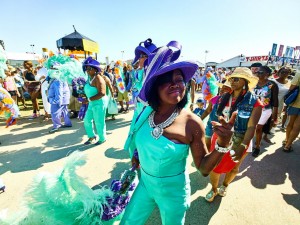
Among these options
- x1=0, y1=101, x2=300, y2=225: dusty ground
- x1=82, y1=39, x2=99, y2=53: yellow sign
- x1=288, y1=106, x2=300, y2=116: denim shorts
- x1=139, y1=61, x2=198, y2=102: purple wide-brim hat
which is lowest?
x1=0, y1=101, x2=300, y2=225: dusty ground

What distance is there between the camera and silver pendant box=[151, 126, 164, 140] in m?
1.35

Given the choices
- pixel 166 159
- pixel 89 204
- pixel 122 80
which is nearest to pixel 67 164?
pixel 89 204

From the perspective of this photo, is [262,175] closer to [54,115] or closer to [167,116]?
[167,116]

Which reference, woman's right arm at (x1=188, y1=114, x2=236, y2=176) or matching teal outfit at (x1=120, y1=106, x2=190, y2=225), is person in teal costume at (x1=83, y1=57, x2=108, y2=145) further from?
woman's right arm at (x1=188, y1=114, x2=236, y2=176)

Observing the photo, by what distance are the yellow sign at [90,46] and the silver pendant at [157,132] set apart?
1001 centimetres

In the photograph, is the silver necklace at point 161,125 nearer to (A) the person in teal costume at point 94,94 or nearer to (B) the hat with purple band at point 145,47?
(B) the hat with purple band at point 145,47

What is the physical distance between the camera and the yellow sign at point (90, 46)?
33.5ft

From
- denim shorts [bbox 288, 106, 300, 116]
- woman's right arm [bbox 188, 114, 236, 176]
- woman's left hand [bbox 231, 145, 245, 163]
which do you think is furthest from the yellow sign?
woman's right arm [bbox 188, 114, 236, 176]

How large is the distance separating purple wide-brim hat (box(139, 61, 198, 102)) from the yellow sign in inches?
386

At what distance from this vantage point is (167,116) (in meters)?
1.45

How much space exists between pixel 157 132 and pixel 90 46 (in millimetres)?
10919

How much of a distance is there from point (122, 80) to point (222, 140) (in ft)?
24.4

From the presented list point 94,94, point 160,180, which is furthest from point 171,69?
point 94,94

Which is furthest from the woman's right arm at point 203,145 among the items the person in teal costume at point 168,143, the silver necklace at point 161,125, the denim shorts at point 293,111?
the denim shorts at point 293,111
